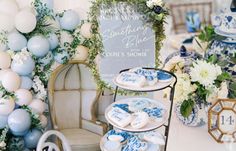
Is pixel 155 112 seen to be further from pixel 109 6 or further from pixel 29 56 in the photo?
pixel 29 56

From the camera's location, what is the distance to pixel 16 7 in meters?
1.67

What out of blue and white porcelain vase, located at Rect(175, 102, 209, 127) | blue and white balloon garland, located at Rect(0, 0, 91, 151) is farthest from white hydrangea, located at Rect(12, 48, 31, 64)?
blue and white porcelain vase, located at Rect(175, 102, 209, 127)

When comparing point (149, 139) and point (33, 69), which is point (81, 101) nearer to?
point (33, 69)

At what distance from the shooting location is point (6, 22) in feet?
5.29

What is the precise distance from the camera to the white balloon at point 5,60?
1.60 m

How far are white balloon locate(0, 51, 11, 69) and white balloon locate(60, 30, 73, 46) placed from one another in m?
0.25

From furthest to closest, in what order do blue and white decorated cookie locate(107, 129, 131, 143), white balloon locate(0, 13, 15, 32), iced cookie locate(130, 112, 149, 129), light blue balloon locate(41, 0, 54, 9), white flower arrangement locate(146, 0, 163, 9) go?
1. light blue balloon locate(41, 0, 54, 9)
2. white balloon locate(0, 13, 15, 32)
3. white flower arrangement locate(146, 0, 163, 9)
4. blue and white decorated cookie locate(107, 129, 131, 143)
5. iced cookie locate(130, 112, 149, 129)

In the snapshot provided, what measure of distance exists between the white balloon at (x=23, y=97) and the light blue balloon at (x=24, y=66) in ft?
0.26

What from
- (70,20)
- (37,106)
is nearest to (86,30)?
(70,20)

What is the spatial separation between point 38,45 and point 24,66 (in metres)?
0.11

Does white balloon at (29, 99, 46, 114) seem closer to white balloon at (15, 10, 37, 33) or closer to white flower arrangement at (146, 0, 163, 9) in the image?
white balloon at (15, 10, 37, 33)

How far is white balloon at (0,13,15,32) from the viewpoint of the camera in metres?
1.60

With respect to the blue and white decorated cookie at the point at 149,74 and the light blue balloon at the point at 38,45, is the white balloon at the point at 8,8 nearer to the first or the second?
the light blue balloon at the point at 38,45

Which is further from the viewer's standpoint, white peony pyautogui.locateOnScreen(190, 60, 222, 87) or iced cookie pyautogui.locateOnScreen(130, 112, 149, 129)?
white peony pyautogui.locateOnScreen(190, 60, 222, 87)
